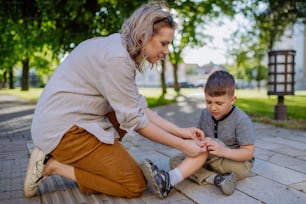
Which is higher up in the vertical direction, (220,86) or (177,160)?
(220,86)

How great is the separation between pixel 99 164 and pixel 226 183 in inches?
37.3

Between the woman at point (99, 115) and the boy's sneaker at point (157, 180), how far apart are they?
0.12 m

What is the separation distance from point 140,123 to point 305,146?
2.83m

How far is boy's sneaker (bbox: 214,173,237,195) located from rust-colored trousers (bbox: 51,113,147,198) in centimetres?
58

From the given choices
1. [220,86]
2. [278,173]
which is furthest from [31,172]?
[278,173]

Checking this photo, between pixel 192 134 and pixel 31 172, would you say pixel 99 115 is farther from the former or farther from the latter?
pixel 192 134

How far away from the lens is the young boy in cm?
259

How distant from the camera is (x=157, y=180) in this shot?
99.4 inches

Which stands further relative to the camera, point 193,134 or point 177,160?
point 177,160

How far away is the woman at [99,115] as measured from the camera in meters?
2.43

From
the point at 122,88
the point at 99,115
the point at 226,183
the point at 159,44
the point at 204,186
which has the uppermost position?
the point at 159,44

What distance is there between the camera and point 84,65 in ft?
8.26

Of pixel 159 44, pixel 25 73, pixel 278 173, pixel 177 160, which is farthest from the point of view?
pixel 25 73

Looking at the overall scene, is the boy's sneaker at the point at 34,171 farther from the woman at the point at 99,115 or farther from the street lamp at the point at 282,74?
the street lamp at the point at 282,74
